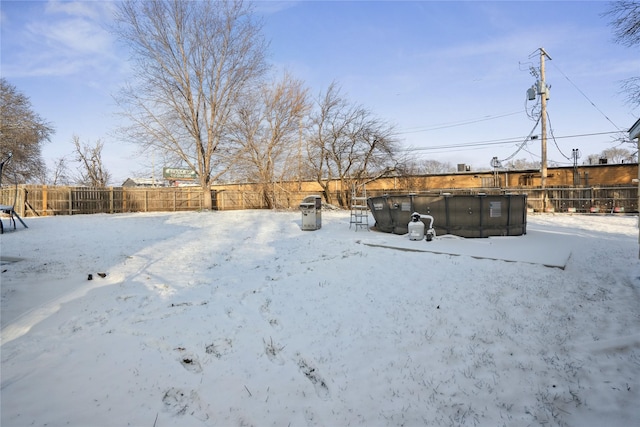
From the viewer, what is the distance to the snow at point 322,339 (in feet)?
10.5

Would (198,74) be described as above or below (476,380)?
above

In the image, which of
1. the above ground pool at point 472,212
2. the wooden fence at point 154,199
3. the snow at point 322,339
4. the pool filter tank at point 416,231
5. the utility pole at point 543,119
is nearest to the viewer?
the snow at point 322,339

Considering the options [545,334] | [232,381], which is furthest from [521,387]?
[232,381]

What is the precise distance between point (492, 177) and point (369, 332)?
92.5 ft

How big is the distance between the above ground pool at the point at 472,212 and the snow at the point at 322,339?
2.65 meters

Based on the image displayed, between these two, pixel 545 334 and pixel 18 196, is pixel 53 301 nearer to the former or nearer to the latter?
pixel 545 334

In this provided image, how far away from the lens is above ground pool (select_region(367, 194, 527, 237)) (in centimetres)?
1059

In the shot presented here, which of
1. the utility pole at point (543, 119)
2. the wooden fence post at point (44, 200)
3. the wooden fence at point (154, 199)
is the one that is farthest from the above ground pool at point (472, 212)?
the wooden fence post at point (44, 200)

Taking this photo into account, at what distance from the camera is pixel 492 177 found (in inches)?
1118

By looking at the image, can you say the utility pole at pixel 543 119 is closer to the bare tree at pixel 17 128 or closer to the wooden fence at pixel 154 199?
the wooden fence at pixel 154 199

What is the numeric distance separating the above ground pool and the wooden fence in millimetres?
12108

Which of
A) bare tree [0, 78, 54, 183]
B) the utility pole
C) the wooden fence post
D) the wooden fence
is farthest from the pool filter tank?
bare tree [0, 78, 54, 183]

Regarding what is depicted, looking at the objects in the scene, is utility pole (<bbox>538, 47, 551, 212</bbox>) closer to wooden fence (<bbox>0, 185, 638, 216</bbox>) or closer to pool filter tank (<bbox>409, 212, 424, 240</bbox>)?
wooden fence (<bbox>0, 185, 638, 216</bbox>)

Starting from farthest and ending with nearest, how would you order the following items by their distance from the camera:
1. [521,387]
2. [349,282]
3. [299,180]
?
[299,180] < [349,282] < [521,387]
